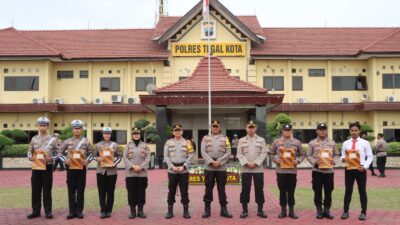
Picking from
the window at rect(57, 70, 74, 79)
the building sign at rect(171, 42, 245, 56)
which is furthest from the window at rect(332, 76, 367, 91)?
the window at rect(57, 70, 74, 79)

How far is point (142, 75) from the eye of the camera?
99.0ft

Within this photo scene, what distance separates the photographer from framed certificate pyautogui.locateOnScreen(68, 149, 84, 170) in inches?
384

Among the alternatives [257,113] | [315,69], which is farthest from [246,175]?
[315,69]

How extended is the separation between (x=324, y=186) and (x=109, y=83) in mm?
22500

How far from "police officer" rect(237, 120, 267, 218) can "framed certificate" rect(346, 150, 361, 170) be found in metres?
1.68

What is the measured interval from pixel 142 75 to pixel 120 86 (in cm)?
157

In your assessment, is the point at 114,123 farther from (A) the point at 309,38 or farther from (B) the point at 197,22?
(A) the point at 309,38

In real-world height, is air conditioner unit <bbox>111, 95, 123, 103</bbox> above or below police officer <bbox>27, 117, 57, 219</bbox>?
above

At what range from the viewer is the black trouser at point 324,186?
9570 millimetres

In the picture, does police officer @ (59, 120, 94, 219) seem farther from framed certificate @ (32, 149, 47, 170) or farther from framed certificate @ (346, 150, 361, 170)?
framed certificate @ (346, 150, 361, 170)

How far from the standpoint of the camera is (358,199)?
476 inches

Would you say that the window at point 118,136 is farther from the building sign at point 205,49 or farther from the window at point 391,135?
the window at point 391,135

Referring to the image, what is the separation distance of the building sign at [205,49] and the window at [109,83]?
416 centimetres

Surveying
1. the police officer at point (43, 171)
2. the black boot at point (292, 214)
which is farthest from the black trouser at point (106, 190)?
the black boot at point (292, 214)
